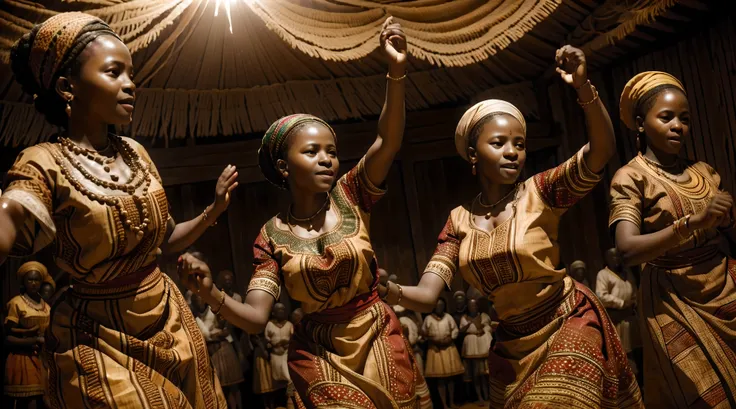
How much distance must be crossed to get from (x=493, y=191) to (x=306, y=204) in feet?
2.29

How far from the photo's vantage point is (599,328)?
8.86ft

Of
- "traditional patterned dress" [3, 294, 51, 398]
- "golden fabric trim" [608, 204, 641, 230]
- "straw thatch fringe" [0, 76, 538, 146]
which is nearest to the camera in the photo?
"golden fabric trim" [608, 204, 641, 230]

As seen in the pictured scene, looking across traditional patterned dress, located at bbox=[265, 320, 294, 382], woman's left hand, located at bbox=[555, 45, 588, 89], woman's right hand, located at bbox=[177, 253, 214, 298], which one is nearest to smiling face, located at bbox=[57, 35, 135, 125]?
woman's right hand, located at bbox=[177, 253, 214, 298]

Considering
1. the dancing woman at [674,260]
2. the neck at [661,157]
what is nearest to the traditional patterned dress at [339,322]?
the dancing woman at [674,260]

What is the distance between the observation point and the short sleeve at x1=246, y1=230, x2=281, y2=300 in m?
2.70

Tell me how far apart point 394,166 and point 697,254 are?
12.3 feet

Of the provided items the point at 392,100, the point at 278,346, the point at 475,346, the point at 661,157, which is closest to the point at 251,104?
the point at 278,346

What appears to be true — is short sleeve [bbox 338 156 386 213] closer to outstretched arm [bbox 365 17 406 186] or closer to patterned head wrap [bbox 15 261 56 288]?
outstretched arm [bbox 365 17 406 186]

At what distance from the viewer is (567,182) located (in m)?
2.73

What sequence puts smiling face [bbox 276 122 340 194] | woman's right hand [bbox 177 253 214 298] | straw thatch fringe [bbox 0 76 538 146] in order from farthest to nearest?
1. straw thatch fringe [bbox 0 76 538 146]
2. smiling face [bbox 276 122 340 194]
3. woman's right hand [bbox 177 253 214 298]

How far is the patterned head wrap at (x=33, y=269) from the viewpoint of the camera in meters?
5.86

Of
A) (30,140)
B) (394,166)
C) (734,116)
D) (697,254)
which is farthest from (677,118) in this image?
(30,140)

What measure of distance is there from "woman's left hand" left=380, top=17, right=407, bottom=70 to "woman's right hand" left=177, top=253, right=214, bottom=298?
0.99 meters

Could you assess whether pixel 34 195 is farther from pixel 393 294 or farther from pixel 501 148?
pixel 501 148
